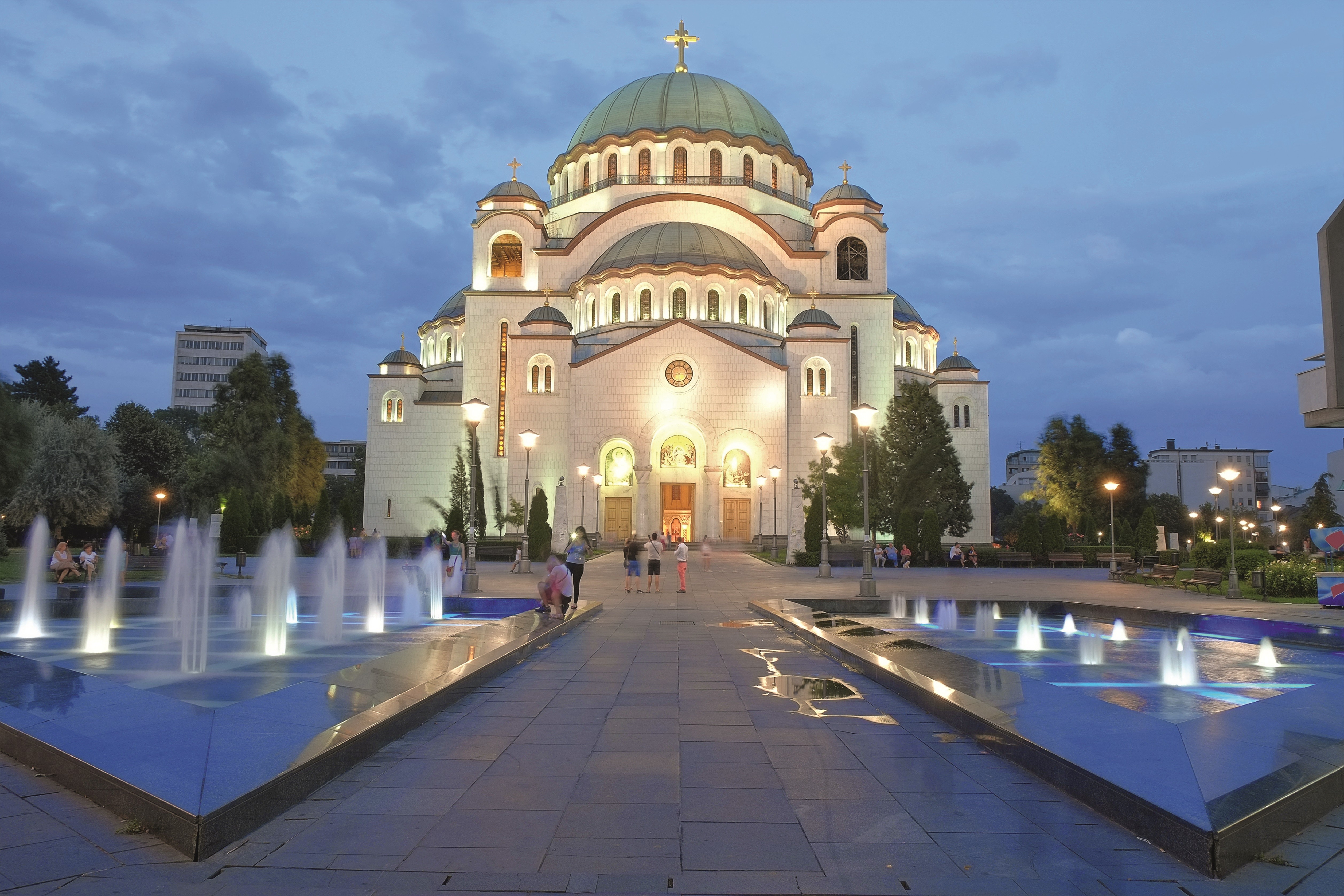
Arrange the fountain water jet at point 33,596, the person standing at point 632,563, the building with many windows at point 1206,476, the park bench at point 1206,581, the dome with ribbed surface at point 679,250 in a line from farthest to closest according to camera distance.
Answer: 1. the building with many windows at point 1206,476
2. the dome with ribbed surface at point 679,250
3. the person standing at point 632,563
4. the park bench at point 1206,581
5. the fountain water jet at point 33,596

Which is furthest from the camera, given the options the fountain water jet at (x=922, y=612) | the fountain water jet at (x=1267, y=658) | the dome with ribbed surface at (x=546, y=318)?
the dome with ribbed surface at (x=546, y=318)

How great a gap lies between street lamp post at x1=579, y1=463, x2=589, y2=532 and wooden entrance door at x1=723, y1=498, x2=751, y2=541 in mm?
5736

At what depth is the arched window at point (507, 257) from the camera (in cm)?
4262

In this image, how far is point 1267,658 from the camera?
9266mm

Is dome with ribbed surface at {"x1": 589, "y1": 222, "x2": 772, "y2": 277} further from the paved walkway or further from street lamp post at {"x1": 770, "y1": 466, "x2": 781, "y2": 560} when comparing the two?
the paved walkway

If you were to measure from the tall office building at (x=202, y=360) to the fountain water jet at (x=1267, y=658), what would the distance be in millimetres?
94041

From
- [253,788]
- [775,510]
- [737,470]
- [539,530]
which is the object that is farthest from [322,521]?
[253,788]

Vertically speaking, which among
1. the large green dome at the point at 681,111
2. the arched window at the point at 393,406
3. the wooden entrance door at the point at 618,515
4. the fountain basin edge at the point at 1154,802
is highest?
the large green dome at the point at 681,111

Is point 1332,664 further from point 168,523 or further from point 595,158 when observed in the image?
point 168,523

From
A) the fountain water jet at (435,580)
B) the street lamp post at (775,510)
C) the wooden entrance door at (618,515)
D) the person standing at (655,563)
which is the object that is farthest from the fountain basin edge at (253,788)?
the wooden entrance door at (618,515)

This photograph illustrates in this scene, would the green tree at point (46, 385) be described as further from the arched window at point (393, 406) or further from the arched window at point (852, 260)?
the arched window at point (852, 260)

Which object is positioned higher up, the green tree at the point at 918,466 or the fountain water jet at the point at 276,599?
the green tree at the point at 918,466

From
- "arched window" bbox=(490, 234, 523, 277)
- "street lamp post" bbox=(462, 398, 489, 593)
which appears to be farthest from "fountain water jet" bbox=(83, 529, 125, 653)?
"arched window" bbox=(490, 234, 523, 277)

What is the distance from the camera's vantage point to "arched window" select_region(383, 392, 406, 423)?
42938mm
